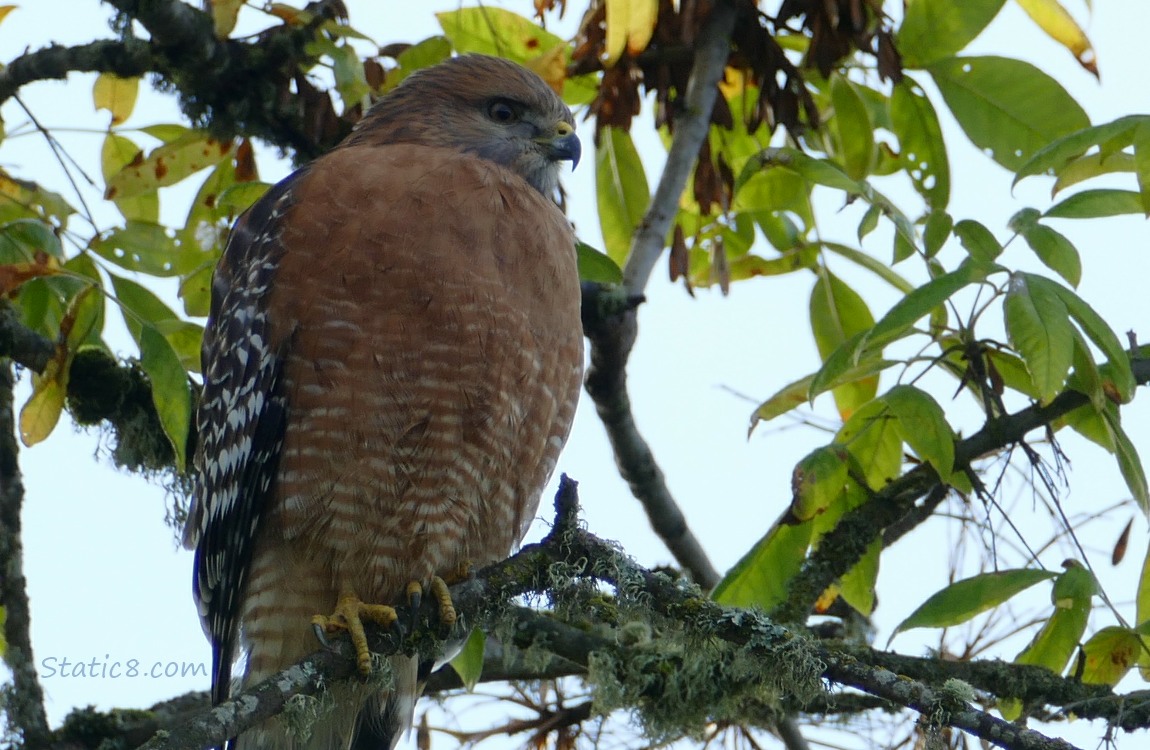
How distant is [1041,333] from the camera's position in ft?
12.7

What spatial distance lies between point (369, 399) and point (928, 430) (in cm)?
181

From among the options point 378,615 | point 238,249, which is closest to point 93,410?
point 238,249

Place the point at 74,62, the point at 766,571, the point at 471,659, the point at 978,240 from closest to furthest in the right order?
the point at 978,240 < the point at 471,659 < the point at 766,571 < the point at 74,62

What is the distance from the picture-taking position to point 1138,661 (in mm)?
4422

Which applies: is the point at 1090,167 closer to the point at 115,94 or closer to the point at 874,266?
the point at 874,266

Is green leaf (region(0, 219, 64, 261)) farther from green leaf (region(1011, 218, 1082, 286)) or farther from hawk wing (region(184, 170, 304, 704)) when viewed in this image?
green leaf (region(1011, 218, 1082, 286))

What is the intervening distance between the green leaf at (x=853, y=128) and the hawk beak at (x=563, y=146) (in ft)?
3.41

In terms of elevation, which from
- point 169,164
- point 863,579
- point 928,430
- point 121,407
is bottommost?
point 863,579

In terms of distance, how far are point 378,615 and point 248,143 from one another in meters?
2.21

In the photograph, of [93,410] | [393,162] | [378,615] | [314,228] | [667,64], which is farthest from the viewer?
[667,64]

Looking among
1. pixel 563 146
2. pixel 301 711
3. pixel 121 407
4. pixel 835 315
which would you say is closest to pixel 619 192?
pixel 563 146

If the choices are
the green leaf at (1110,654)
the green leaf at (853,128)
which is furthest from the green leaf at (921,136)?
the green leaf at (1110,654)

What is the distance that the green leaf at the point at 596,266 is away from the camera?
15.8 feet

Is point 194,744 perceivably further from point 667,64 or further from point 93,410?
point 667,64
